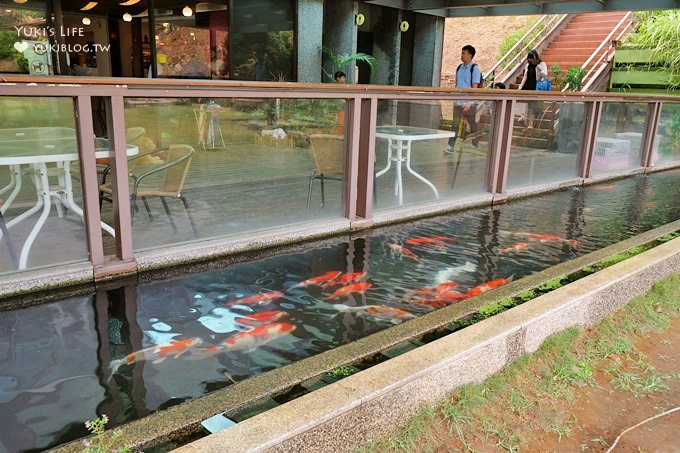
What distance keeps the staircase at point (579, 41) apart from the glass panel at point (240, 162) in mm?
14572

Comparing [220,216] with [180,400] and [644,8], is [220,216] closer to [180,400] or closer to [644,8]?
[180,400]

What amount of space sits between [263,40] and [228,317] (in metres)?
8.69

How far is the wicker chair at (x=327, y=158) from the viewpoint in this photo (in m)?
5.55

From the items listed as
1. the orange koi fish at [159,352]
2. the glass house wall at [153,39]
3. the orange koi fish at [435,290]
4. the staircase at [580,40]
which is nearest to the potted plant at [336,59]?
the glass house wall at [153,39]

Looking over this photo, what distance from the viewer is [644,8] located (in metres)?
11.8

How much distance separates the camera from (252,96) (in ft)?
15.4

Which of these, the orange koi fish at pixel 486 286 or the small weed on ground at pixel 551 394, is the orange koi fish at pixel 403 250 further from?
the small weed on ground at pixel 551 394

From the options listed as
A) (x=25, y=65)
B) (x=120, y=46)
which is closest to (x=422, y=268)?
(x=25, y=65)

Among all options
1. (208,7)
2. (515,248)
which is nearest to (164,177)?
(515,248)

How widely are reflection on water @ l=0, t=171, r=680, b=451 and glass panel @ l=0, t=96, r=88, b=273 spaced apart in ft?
1.71

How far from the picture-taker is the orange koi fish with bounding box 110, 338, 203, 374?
3101mm

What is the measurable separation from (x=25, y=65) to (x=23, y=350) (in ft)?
22.4

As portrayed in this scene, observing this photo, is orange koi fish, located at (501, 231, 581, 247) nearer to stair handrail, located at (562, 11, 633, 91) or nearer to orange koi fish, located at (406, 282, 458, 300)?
orange koi fish, located at (406, 282, 458, 300)

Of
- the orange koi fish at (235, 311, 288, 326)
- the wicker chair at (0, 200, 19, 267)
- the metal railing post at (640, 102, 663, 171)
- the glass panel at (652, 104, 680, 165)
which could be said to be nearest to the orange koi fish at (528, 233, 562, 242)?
the orange koi fish at (235, 311, 288, 326)
